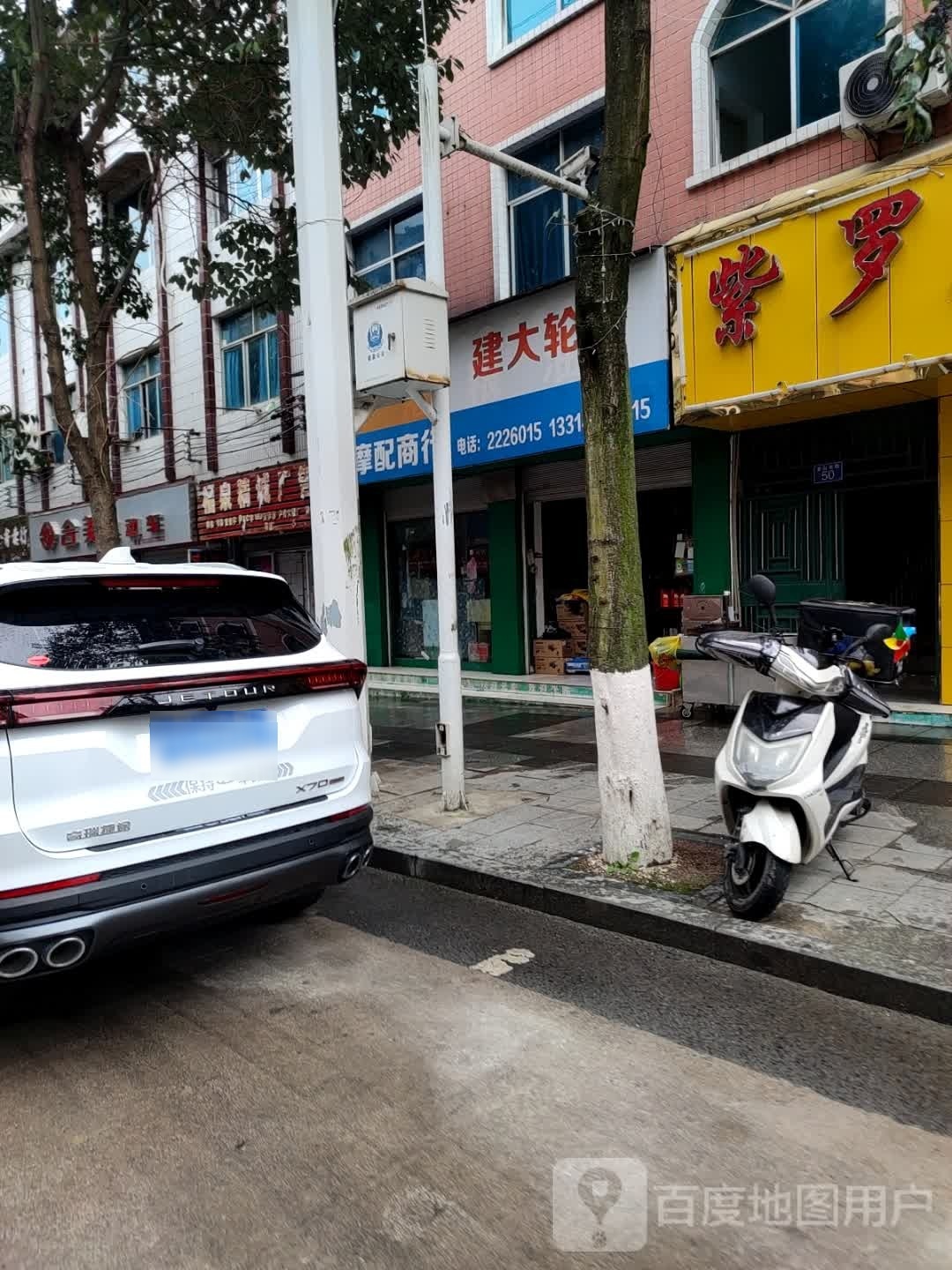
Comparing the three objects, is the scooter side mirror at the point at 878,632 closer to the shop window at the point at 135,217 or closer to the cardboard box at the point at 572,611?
the cardboard box at the point at 572,611

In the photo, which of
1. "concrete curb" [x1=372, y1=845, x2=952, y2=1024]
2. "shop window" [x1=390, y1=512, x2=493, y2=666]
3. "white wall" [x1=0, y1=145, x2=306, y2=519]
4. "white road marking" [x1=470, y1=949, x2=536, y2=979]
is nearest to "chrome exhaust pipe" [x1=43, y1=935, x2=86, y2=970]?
"white road marking" [x1=470, y1=949, x2=536, y2=979]

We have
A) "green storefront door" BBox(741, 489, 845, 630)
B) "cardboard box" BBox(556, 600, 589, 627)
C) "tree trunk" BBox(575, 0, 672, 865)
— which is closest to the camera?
"tree trunk" BBox(575, 0, 672, 865)

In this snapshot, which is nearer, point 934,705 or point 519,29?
point 934,705

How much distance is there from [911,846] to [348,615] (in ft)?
12.4

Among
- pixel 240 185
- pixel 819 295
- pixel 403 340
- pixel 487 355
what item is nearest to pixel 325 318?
pixel 403 340

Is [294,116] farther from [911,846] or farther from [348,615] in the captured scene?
[911,846]

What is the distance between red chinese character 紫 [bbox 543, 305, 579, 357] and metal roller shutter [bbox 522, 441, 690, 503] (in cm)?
157

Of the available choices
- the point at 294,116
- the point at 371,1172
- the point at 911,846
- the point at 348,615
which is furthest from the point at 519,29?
the point at 371,1172

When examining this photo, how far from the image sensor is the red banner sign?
1402 cm

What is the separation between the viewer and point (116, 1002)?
376 centimetres

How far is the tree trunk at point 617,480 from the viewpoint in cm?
489

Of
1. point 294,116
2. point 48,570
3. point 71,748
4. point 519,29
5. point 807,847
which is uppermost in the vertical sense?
point 519,29

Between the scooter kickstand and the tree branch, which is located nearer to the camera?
the scooter kickstand

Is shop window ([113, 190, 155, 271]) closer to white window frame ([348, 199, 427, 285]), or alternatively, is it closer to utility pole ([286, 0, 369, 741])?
white window frame ([348, 199, 427, 285])
